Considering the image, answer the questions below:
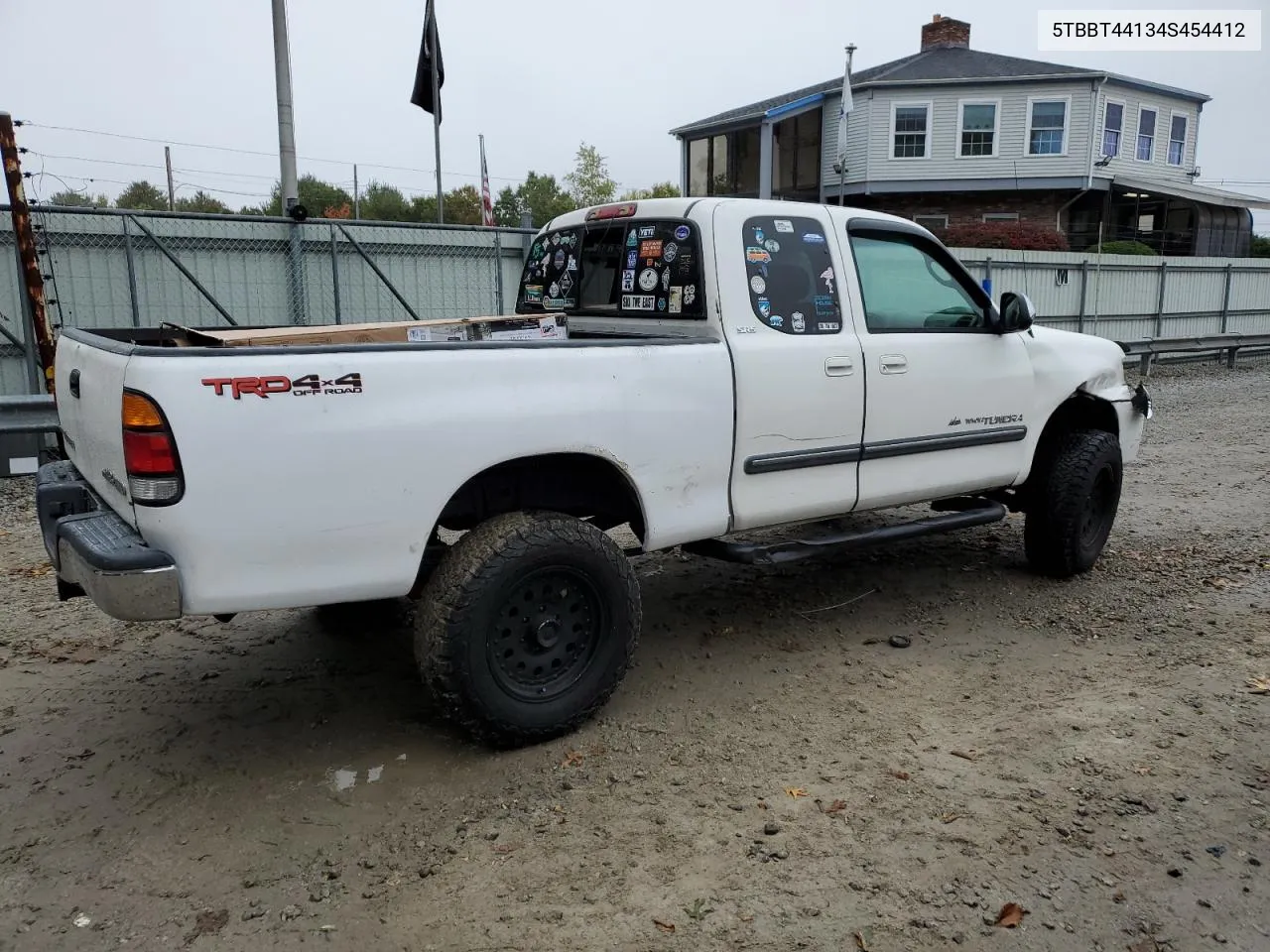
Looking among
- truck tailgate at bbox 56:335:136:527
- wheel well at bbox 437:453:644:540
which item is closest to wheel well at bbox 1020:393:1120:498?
wheel well at bbox 437:453:644:540

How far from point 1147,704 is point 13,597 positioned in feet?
18.3

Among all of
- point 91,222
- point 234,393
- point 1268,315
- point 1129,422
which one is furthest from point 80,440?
point 1268,315

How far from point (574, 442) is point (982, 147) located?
30038 millimetres

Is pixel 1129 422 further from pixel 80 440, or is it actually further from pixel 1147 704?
pixel 80 440

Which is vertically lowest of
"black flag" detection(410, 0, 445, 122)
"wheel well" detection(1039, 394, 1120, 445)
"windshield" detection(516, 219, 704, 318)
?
"wheel well" detection(1039, 394, 1120, 445)

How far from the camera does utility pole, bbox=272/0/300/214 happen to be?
11.5 metres

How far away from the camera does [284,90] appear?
11602 millimetres

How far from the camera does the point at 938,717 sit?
4.01m

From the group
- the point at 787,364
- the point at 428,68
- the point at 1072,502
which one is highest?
the point at 428,68

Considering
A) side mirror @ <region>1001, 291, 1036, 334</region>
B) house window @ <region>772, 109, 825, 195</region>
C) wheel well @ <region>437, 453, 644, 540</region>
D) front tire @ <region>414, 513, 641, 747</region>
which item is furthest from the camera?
house window @ <region>772, 109, 825, 195</region>

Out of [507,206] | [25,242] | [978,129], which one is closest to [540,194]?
[507,206]

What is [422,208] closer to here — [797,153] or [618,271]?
[797,153]

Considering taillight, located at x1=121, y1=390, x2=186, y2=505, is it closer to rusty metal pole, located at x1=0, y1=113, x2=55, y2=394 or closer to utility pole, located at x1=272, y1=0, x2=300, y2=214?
rusty metal pole, located at x1=0, y1=113, x2=55, y2=394

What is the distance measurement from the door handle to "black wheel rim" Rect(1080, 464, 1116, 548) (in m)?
1.67
